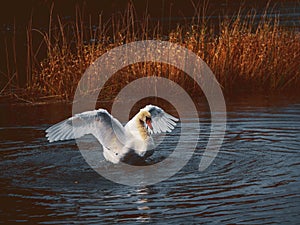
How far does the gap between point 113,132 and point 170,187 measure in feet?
4.78

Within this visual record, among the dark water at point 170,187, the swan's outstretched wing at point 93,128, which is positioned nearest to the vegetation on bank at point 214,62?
the dark water at point 170,187

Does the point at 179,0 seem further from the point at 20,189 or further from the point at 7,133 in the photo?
the point at 20,189

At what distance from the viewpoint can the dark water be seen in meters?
6.81

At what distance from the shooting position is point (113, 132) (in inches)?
355

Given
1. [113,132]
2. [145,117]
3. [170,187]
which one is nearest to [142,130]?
[145,117]

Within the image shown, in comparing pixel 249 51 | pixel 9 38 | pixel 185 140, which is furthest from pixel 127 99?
pixel 9 38

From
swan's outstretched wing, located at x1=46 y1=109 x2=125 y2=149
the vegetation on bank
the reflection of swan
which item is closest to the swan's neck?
the reflection of swan

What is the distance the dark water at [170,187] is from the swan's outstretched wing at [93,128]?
0.38 m

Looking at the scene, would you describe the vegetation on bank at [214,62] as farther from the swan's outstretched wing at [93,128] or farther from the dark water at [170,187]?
the swan's outstretched wing at [93,128]

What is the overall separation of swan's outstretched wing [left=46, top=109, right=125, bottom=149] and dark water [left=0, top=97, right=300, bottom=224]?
0.38 meters

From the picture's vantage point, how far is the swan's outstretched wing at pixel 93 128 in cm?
884

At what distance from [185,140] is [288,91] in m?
4.71

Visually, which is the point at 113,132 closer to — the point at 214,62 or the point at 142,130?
the point at 142,130

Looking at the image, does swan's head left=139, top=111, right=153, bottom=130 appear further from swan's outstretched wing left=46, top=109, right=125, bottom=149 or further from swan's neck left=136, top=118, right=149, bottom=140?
swan's outstretched wing left=46, top=109, right=125, bottom=149
